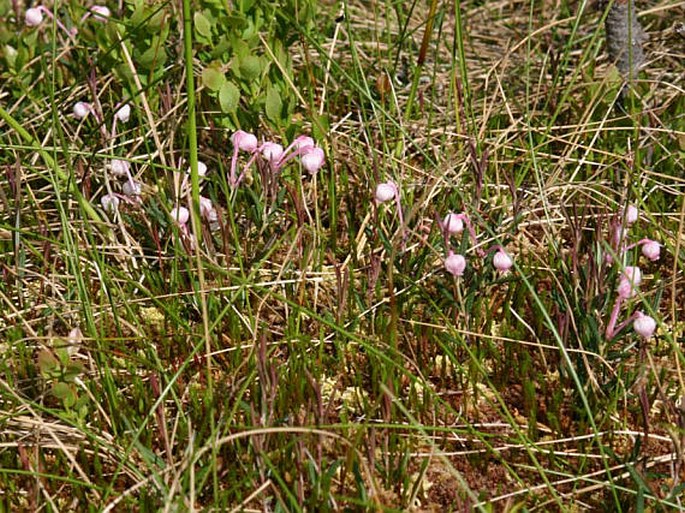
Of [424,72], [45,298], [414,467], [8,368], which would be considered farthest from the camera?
[424,72]

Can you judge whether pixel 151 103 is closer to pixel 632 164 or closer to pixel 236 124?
pixel 236 124

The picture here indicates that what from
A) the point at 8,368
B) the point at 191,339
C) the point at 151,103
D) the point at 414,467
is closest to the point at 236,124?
the point at 151,103

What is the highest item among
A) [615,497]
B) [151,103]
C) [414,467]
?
[151,103]

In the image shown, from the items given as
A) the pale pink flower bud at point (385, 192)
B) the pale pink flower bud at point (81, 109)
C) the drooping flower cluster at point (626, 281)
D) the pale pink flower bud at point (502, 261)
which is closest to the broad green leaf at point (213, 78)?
the pale pink flower bud at point (81, 109)

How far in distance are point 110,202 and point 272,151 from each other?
470mm

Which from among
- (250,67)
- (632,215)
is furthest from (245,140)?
(632,215)

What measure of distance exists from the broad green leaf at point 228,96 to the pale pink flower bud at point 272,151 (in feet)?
0.80

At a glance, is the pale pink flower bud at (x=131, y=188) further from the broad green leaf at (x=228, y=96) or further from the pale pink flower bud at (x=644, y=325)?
the pale pink flower bud at (x=644, y=325)

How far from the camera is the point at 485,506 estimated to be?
1.84 metres

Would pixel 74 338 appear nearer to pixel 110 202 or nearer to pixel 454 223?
pixel 110 202

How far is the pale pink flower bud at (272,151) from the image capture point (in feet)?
8.29

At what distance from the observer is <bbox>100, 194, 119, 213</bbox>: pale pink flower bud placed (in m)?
2.57

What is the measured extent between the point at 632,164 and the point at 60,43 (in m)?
2.00

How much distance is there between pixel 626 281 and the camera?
2096 mm
